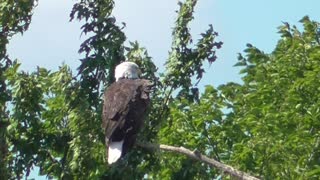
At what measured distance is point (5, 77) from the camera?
1478 cm

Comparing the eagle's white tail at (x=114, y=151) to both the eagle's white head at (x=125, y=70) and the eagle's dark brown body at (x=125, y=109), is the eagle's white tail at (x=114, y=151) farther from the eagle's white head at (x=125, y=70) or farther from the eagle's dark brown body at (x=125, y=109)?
the eagle's white head at (x=125, y=70)

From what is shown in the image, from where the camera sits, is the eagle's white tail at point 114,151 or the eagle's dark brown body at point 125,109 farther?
the eagle's dark brown body at point 125,109

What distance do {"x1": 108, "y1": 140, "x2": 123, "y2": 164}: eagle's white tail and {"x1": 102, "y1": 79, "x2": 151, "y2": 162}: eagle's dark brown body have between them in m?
0.05

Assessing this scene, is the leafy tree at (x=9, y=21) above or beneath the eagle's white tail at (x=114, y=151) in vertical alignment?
above

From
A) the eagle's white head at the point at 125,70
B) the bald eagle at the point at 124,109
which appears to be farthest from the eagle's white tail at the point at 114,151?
the eagle's white head at the point at 125,70

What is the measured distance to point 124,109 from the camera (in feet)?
48.5

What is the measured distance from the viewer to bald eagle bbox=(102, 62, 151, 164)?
47.3 feet

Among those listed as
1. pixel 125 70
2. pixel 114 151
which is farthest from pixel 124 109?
pixel 114 151

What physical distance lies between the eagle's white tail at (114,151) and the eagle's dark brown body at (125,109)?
0.05 meters

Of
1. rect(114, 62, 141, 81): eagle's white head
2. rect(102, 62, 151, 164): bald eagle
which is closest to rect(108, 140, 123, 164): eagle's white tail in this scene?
rect(102, 62, 151, 164): bald eagle

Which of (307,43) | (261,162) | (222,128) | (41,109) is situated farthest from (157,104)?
(307,43)

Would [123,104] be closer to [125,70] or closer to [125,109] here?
[125,109]

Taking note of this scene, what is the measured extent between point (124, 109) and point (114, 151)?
0.60 m

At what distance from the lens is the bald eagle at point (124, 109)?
14.4 meters
